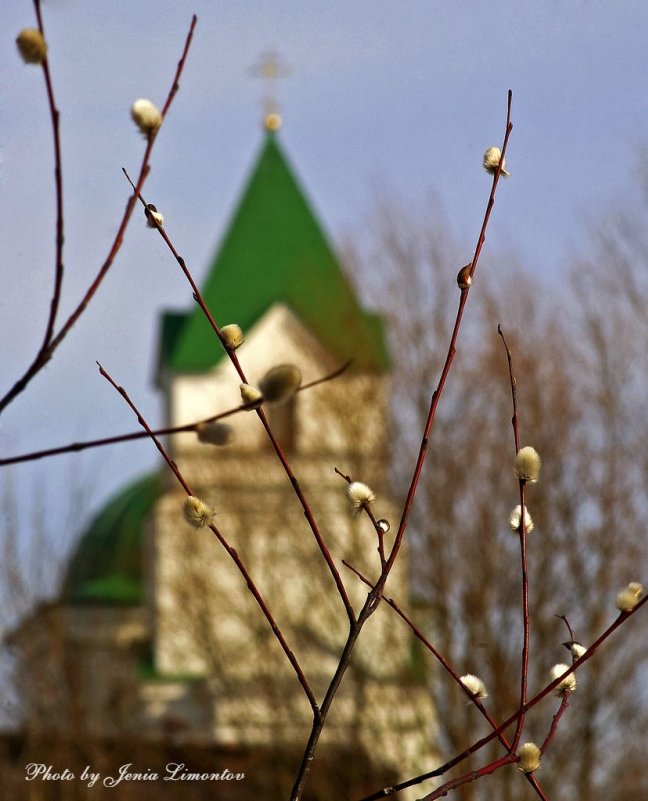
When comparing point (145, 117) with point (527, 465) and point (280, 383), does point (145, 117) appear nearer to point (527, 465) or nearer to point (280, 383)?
point (280, 383)

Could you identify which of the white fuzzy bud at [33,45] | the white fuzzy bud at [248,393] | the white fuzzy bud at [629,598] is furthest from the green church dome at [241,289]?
the white fuzzy bud at [33,45]

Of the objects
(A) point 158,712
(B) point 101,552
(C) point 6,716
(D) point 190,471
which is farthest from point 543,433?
(B) point 101,552

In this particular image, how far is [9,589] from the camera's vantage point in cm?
1927

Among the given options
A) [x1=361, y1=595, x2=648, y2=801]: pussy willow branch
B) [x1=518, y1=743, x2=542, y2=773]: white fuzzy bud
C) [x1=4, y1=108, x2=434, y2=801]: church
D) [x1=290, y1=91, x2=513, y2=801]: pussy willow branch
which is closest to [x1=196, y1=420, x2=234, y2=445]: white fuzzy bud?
[x1=290, y1=91, x2=513, y2=801]: pussy willow branch

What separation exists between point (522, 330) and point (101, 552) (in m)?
15.0

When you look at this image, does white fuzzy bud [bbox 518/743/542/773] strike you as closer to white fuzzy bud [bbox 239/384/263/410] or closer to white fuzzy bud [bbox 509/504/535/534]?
white fuzzy bud [bbox 509/504/535/534]

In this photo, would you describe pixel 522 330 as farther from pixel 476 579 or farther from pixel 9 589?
pixel 9 589

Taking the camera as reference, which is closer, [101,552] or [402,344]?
[402,344]

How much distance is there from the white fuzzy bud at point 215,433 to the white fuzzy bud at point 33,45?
1.14 feet

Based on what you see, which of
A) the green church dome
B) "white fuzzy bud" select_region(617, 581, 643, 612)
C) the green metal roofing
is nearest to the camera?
"white fuzzy bud" select_region(617, 581, 643, 612)

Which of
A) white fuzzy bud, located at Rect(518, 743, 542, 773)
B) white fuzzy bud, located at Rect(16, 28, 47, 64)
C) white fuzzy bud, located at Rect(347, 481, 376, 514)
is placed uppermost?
white fuzzy bud, located at Rect(16, 28, 47, 64)

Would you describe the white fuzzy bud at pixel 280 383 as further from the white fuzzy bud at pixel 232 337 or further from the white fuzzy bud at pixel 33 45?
the white fuzzy bud at pixel 232 337

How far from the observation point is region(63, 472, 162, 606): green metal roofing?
33125 millimetres

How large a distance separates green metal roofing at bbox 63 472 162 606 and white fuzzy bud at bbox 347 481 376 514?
100ft
